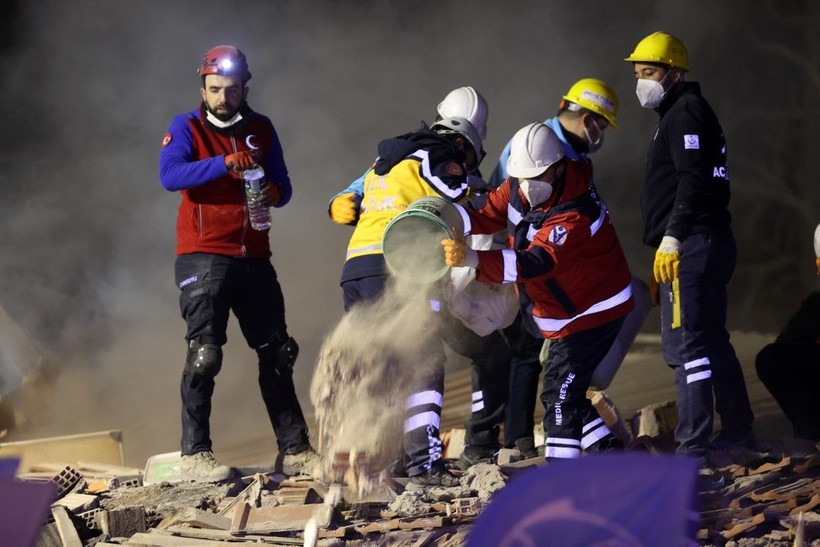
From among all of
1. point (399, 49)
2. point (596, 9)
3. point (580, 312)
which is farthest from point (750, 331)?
point (580, 312)

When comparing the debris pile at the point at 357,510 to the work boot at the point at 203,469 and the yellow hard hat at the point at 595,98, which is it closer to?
the work boot at the point at 203,469

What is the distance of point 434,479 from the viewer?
17.9 ft

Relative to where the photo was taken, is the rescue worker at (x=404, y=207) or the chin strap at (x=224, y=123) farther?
the chin strap at (x=224, y=123)

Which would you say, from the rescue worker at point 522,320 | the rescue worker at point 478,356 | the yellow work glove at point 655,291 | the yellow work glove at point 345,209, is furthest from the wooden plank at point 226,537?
the yellow work glove at point 655,291

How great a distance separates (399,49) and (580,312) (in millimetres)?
5173

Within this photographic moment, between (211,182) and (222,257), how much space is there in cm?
40

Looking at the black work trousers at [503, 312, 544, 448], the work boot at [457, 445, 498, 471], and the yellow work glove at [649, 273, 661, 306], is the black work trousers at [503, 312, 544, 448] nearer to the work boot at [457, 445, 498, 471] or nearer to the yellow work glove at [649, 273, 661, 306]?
the work boot at [457, 445, 498, 471]

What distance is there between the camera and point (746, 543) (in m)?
4.46

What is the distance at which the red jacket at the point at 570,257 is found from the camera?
508 cm

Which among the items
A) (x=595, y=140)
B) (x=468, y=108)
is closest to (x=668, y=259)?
(x=595, y=140)

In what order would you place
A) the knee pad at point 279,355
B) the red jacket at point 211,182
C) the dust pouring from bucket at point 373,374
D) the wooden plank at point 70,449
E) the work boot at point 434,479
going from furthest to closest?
the wooden plank at point 70,449 < the knee pad at point 279,355 < the red jacket at point 211,182 < the dust pouring from bucket at point 373,374 < the work boot at point 434,479

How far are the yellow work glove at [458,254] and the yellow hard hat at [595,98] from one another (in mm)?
1885

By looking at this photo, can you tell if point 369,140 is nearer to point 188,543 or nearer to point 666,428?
point 666,428

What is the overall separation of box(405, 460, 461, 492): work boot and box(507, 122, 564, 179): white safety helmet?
1.42 meters
